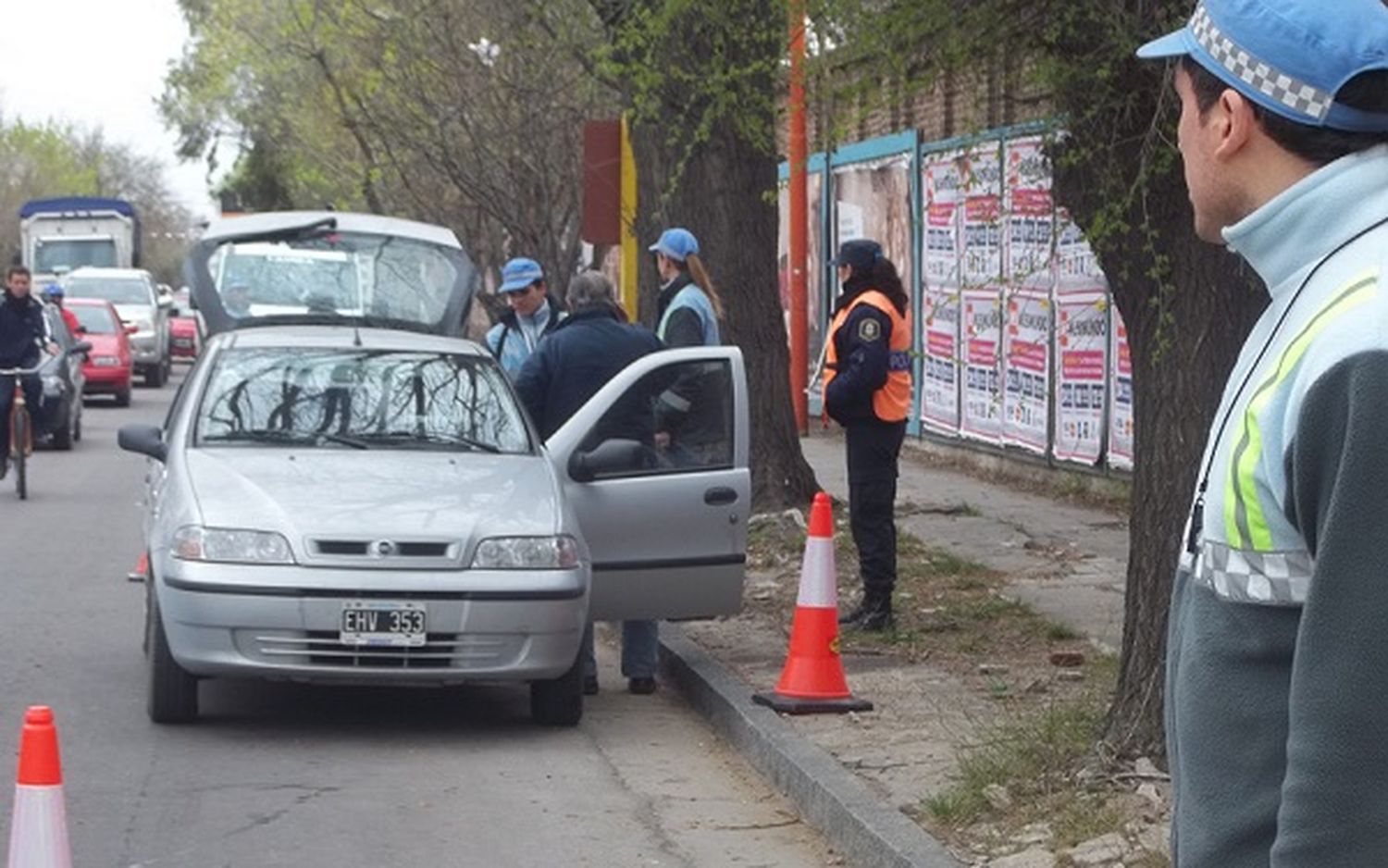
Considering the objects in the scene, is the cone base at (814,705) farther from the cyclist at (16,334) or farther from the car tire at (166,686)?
the cyclist at (16,334)

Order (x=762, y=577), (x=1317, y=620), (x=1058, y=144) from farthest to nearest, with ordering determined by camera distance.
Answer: (x=762, y=577) < (x=1058, y=144) < (x=1317, y=620)

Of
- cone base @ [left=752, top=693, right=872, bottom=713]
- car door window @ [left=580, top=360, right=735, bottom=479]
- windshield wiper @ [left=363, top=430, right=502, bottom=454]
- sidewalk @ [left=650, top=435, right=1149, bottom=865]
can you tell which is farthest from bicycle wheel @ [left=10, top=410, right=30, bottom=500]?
cone base @ [left=752, top=693, right=872, bottom=713]

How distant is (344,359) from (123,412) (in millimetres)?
26189

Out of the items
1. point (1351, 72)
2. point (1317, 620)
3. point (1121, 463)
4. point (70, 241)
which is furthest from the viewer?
point (70, 241)

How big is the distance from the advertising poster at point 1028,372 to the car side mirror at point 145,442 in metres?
10.3

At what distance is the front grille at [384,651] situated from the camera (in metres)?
9.49

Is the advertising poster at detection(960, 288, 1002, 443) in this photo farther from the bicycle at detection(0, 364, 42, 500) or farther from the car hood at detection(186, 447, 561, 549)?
the car hood at detection(186, 447, 561, 549)

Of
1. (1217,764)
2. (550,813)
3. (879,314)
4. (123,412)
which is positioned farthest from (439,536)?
(123,412)

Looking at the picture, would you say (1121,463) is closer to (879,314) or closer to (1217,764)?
(879,314)

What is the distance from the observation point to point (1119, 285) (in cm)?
796

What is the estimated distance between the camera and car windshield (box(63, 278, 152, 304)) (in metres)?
43.5

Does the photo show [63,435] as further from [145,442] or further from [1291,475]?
[1291,475]

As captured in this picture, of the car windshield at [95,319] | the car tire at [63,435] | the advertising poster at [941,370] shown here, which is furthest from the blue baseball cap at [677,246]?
the car windshield at [95,319]

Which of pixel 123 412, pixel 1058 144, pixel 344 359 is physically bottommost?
pixel 123 412
